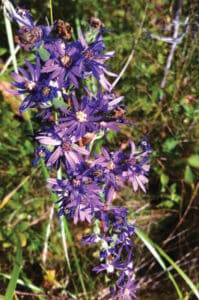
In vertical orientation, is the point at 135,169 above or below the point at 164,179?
above

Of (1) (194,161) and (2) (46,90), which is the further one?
(1) (194,161)

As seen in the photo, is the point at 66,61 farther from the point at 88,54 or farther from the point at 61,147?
the point at 61,147

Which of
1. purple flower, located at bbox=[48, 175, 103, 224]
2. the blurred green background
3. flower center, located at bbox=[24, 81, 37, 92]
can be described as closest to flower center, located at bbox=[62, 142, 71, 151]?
purple flower, located at bbox=[48, 175, 103, 224]

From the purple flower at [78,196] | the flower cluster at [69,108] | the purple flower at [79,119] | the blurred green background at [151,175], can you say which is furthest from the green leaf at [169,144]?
the purple flower at [79,119]

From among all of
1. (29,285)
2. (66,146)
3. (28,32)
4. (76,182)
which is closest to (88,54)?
(28,32)

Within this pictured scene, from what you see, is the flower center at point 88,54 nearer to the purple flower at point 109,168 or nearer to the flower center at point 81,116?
the flower center at point 81,116

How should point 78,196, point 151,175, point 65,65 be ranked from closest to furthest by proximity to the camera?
point 65,65 → point 78,196 → point 151,175

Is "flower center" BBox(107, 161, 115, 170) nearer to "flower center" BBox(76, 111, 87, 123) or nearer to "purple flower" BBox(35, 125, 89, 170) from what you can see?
"purple flower" BBox(35, 125, 89, 170)
